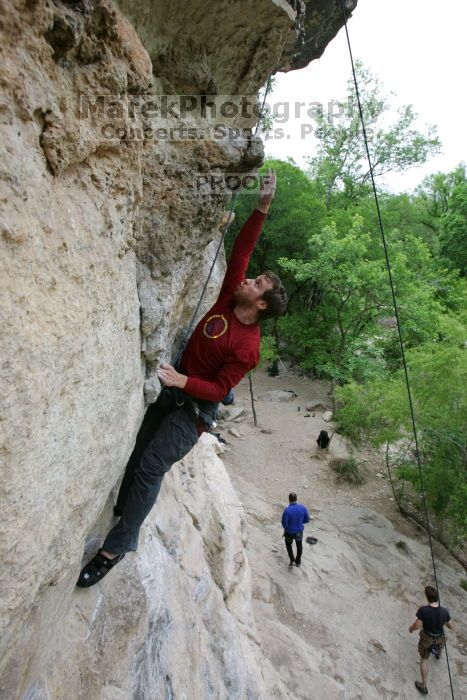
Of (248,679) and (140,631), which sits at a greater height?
(140,631)

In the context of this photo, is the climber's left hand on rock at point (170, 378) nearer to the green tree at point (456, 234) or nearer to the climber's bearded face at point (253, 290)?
the climber's bearded face at point (253, 290)

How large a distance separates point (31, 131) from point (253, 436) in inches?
552

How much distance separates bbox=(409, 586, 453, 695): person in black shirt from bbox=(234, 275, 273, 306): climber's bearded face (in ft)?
20.8

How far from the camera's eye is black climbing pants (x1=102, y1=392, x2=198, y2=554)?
3.22 m

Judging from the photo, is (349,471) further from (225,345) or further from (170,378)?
(170,378)

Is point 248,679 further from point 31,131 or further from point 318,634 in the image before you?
point 31,131

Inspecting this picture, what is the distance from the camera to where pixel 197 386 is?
3.10m

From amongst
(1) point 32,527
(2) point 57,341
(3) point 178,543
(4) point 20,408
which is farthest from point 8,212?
(3) point 178,543

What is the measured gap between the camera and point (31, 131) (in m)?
1.54

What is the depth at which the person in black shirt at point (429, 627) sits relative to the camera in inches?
272

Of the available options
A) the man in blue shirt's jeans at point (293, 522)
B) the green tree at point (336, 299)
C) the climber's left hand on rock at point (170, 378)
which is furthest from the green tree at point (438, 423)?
the climber's left hand on rock at point (170, 378)

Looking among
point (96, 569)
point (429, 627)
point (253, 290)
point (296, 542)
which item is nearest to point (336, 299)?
point (296, 542)

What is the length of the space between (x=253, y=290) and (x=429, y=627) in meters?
7.05

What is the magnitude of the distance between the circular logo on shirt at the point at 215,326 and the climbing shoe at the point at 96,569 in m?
1.91
